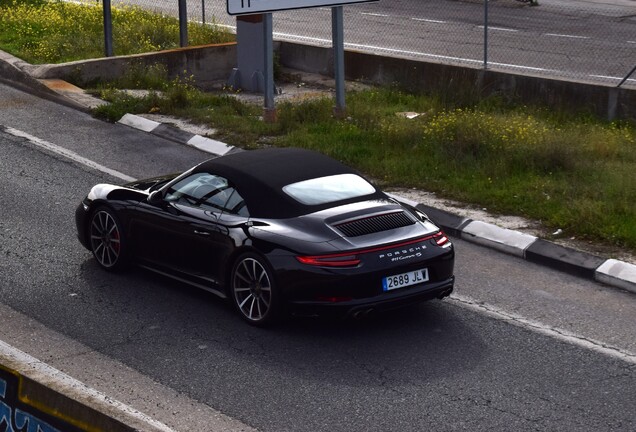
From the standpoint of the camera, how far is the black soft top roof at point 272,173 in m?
9.73

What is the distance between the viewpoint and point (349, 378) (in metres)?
8.62

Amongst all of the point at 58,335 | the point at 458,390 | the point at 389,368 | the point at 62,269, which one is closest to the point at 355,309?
the point at 389,368

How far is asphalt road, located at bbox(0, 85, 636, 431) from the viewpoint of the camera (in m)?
8.09

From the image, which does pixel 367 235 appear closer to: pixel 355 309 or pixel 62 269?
pixel 355 309

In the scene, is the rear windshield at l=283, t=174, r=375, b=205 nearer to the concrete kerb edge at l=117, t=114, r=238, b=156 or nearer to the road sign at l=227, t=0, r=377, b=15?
the concrete kerb edge at l=117, t=114, r=238, b=156

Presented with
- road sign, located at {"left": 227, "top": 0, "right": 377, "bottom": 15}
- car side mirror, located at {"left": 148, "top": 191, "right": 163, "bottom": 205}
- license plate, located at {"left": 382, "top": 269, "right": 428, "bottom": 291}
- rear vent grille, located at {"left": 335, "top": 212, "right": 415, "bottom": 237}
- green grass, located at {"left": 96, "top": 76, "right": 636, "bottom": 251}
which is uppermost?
road sign, located at {"left": 227, "top": 0, "right": 377, "bottom": 15}

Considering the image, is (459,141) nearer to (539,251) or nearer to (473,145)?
(473,145)

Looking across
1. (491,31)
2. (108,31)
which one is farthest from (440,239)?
(491,31)

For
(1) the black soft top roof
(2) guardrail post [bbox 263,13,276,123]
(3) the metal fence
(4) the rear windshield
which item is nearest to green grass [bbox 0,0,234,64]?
(3) the metal fence

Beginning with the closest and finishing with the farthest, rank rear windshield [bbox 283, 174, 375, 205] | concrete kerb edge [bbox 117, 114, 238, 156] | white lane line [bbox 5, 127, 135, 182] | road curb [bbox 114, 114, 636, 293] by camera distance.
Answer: rear windshield [bbox 283, 174, 375, 205] < road curb [bbox 114, 114, 636, 293] < white lane line [bbox 5, 127, 135, 182] < concrete kerb edge [bbox 117, 114, 238, 156]

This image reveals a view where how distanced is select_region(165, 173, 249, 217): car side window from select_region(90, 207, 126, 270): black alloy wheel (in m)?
0.72

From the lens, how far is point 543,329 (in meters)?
9.66

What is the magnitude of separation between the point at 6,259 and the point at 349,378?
14.6 feet

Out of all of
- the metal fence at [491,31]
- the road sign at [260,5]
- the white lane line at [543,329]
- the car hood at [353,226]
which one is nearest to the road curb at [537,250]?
the white lane line at [543,329]
